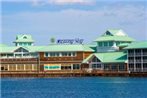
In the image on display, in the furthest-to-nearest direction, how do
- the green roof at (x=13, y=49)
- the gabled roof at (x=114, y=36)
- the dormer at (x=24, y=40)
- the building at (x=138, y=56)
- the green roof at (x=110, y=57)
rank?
1. the dormer at (x=24, y=40)
2. the green roof at (x=13, y=49)
3. the gabled roof at (x=114, y=36)
4. the green roof at (x=110, y=57)
5. the building at (x=138, y=56)

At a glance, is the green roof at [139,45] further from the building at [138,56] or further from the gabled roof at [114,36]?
the gabled roof at [114,36]

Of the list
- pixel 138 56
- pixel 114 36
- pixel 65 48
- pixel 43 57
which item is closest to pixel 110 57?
pixel 138 56

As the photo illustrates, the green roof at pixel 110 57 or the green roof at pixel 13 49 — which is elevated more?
the green roof at pixel 13 49

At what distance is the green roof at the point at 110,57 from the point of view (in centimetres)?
11425

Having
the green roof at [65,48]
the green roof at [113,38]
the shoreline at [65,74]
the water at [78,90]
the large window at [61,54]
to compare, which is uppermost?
the green roof at [113,38]

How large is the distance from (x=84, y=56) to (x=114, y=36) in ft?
30.5

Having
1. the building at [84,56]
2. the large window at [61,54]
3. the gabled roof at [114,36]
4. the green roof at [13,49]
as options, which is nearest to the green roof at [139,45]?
the building at [84,56]

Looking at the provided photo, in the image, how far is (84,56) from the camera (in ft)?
401

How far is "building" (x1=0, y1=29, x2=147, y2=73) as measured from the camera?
364 ft

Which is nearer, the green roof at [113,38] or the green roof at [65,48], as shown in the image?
the green roof at [65,48]

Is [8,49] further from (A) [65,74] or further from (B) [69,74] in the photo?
(B) [69,74]

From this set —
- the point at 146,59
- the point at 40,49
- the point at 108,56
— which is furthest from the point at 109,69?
the point at 40,49

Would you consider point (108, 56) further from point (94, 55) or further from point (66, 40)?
point (66, 40)

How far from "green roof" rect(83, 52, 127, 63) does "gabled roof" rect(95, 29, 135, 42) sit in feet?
25.3
